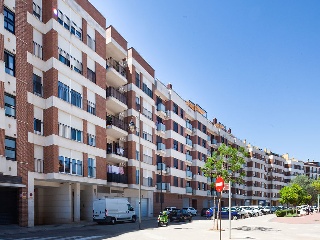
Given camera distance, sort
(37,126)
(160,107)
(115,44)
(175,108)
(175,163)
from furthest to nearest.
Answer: (175,108) → (175,163) → (160,107) → (115,44) → (37,126)

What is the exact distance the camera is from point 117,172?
41.9 m

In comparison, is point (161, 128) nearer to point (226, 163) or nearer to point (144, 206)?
point (144, 206)

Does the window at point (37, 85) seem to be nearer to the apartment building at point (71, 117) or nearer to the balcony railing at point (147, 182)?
the apartment building at point (71, 117)

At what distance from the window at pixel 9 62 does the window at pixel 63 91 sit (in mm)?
4722

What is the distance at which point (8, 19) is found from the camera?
1123 inches

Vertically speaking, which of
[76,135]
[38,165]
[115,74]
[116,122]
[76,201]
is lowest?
[76,201]

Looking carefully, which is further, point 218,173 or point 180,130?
point 180,130

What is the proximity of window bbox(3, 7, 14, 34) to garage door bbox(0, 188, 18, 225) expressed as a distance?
38.2 ft

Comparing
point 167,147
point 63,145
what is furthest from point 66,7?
point 167,147

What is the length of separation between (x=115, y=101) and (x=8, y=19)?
15.3m

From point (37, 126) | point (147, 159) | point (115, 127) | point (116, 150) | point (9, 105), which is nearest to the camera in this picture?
point (9, 105)

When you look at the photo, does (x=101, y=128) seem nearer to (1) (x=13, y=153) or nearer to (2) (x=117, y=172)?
(2) (x=117, y=172)

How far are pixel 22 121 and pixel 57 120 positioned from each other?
3.35m

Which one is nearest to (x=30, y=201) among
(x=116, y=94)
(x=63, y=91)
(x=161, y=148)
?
(x=63, y=91)
